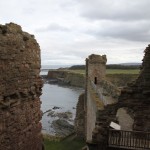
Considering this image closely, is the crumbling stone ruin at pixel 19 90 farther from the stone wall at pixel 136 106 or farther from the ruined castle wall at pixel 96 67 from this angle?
the ruined castle wall at pixel 96 67

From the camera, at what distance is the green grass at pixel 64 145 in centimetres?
3309

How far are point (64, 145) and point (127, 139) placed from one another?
18.2 m

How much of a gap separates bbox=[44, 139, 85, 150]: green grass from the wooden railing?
632 inches

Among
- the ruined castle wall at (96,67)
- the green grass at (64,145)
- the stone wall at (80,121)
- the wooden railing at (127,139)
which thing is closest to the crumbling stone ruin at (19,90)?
the wooden railing at (127,139)

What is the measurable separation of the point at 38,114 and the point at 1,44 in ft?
11.6

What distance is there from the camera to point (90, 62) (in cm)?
4125

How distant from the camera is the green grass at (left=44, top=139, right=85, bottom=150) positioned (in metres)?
33.1

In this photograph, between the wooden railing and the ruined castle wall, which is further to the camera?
the ruined castle wall

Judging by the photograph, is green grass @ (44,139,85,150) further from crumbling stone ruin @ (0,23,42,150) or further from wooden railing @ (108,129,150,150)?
crumbling stone ruin @ (0,23,42,150)

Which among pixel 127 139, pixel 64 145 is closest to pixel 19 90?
pixel 127 139

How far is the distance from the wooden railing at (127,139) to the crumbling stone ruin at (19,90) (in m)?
5.87

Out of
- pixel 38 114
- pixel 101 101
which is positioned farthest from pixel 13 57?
pixel 101 101

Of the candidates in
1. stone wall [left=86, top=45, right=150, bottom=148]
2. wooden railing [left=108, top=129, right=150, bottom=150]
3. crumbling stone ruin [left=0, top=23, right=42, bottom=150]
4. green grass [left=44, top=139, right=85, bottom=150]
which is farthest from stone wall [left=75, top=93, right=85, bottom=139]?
crumbling stone ruin [left=0, top=23, right=42, bottom=150]

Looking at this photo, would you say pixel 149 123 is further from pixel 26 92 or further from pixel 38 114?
pixel 26 92
